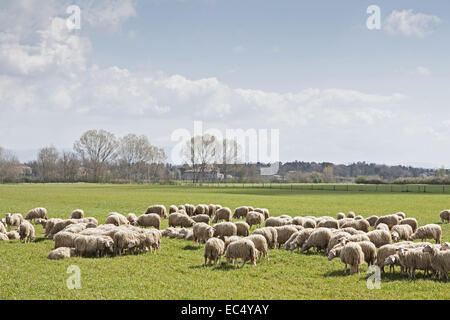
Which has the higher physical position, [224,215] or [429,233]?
[429,233]

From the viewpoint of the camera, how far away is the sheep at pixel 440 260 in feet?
37.0

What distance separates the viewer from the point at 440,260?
11367mm

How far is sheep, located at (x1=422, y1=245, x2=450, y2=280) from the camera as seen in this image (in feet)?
37.0

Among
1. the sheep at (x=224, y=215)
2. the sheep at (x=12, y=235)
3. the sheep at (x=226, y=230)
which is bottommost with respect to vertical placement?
the sheep at (x=12, y=235)

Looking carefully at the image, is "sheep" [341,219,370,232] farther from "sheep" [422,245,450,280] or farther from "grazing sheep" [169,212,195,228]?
"grazing sheep" [169,212,195,228]

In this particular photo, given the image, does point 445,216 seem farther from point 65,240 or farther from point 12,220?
point 12,220

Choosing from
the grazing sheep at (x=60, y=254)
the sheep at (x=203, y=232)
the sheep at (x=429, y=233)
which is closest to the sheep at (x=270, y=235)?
the sheep at (x=203, y=232)

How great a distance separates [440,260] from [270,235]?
21.4 ft

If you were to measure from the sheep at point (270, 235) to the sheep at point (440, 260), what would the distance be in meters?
6.20

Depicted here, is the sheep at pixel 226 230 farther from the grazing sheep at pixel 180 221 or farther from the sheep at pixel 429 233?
the sheep at pixel 429 233

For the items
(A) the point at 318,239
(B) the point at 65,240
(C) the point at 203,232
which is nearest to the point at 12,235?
(B) the point at 65,240

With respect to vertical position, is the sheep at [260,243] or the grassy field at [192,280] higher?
the sheep at [260,243]
